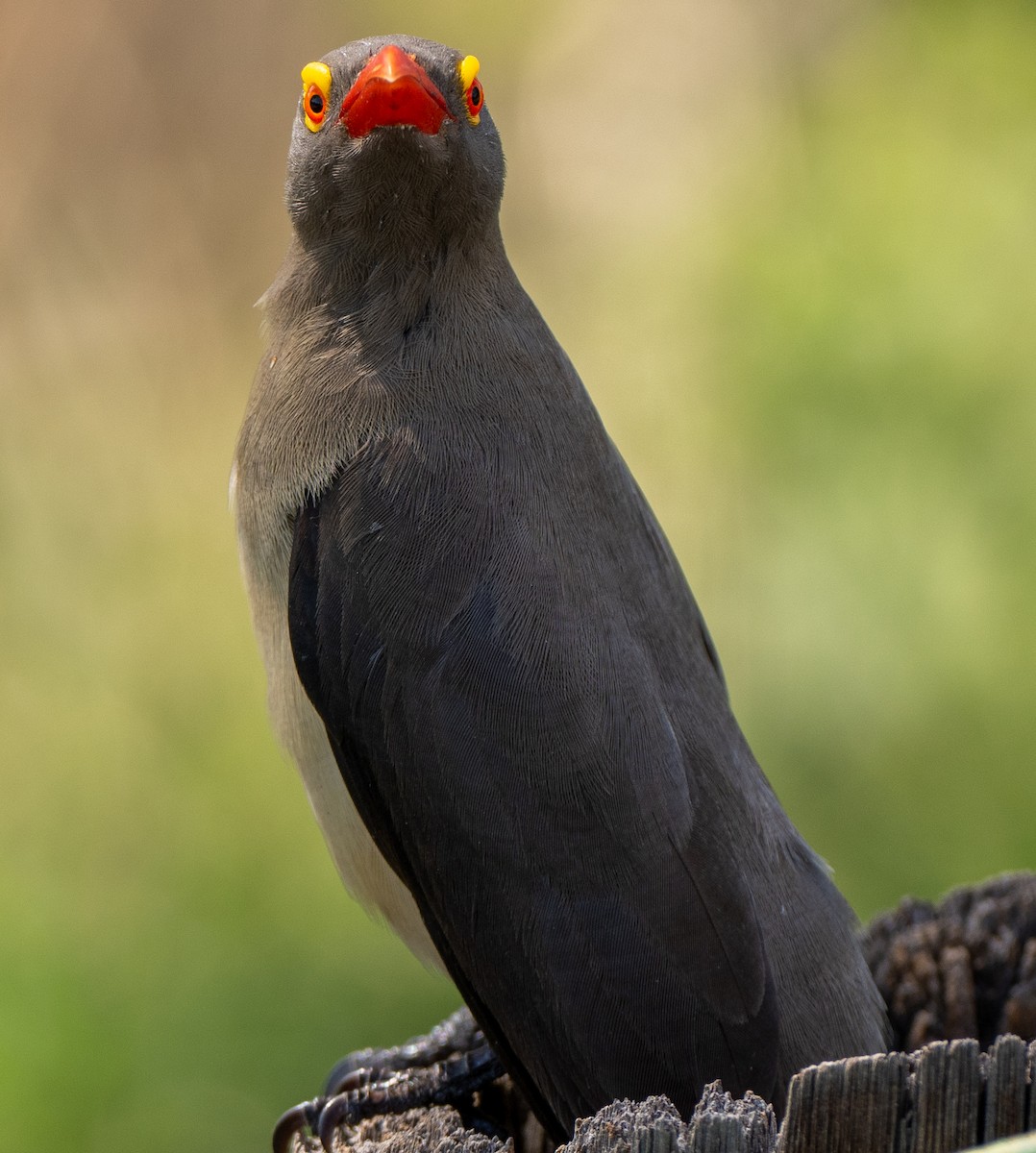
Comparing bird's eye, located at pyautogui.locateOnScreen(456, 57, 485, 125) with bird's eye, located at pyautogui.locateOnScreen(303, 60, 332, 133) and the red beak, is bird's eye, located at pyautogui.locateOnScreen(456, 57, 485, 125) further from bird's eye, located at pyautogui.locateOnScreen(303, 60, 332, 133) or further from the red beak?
bird's eye, located at pyautogui.locateOnScreen(303, 60, 332, 133)

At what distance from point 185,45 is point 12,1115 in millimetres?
5299

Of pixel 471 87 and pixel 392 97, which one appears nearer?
pixel 392 97

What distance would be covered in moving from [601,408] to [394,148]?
372 centimetres

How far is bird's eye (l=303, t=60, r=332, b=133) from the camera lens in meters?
3.83

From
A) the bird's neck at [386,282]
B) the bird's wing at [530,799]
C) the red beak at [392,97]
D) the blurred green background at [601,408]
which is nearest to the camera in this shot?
the bird's wing at [530,799]

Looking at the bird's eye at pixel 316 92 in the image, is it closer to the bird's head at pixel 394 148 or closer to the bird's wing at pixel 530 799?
the bird's head at pixel 394 148

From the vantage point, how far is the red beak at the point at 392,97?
3.63 m

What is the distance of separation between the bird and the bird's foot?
1.03 feet

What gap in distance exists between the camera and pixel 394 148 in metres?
3.73

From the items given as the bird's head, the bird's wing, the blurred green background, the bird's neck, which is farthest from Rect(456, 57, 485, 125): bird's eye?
the blurred green background

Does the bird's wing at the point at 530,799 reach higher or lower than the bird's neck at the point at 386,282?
lower

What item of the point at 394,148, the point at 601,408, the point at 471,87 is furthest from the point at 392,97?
the point at 601,408

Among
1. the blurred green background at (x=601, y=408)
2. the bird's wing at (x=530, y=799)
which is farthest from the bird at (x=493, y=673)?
the blurred green background at (x=601, y=408)

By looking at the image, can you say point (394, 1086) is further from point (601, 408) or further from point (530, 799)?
point (601, 408)
